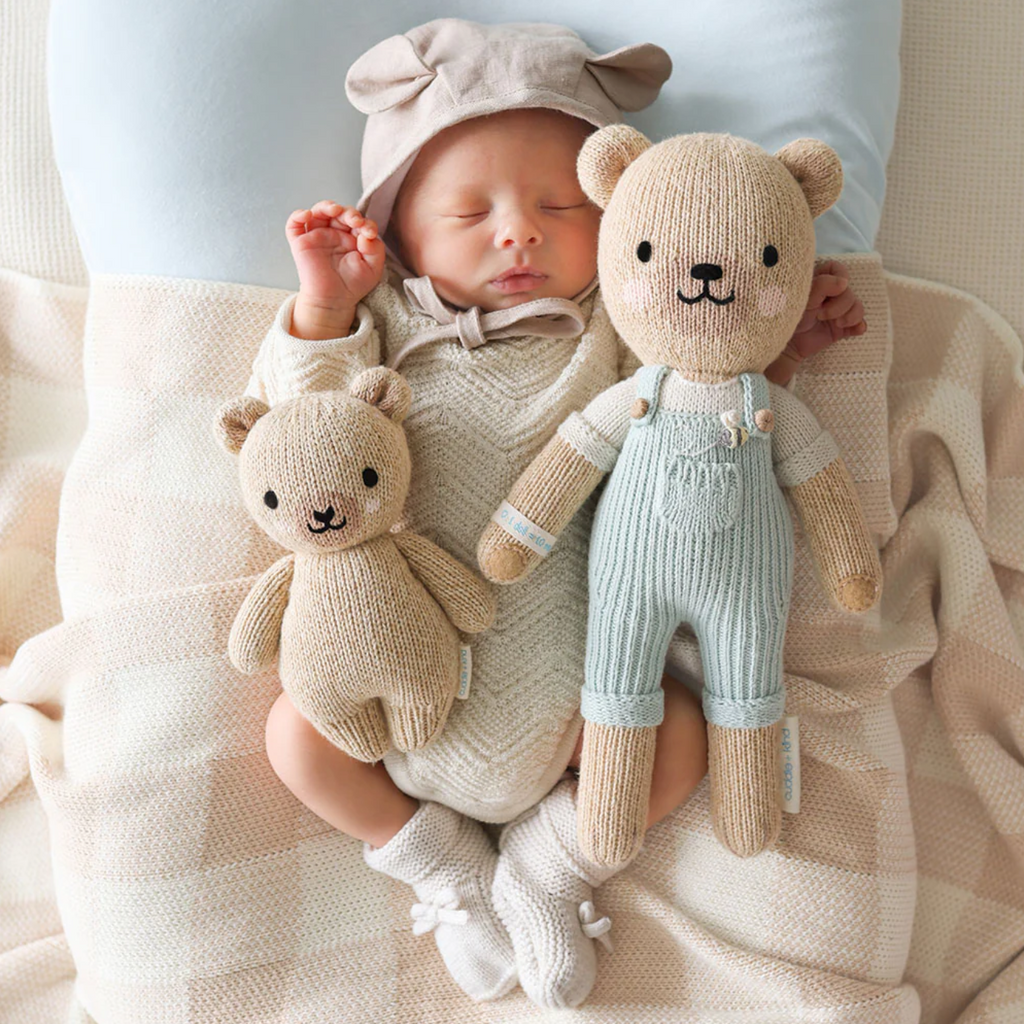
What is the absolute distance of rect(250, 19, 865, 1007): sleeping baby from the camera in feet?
3.64

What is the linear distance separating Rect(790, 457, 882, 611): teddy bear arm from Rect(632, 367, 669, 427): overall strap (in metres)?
0.17

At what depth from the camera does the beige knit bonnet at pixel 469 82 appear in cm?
112

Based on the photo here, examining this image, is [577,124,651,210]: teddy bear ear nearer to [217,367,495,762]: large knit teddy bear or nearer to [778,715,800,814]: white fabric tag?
[217,367,495,762]: large knit teddy bear

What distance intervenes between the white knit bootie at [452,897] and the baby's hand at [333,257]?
0.56 metres

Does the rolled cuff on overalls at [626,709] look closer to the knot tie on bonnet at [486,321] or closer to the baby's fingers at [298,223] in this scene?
the knot tie on bonnet at [486,321]

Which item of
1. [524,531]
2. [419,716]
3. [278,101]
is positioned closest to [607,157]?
[524,531]

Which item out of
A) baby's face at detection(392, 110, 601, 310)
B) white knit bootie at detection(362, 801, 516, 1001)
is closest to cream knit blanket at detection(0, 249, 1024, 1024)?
white knit bootie at detection(362, 801, 516, 1001)

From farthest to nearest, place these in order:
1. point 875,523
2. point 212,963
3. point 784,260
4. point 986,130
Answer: point 986,130 < point 875,523 < point 212,963 < point 784,260

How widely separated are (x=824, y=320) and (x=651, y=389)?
290 mm

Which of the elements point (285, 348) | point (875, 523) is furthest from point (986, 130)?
point (285, 348)

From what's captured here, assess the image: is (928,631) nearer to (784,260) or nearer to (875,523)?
(875,523)

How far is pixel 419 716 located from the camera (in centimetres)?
106

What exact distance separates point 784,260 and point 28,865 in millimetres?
1130

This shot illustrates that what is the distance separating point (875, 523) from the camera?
1.23 metres
